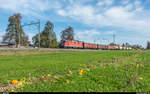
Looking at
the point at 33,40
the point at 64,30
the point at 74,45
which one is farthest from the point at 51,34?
the point at 74,45

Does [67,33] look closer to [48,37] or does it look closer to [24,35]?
[48,37]

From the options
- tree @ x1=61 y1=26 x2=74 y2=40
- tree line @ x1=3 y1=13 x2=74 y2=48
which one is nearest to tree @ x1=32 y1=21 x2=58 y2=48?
tree line @ x1=3 y1=13 x2=74 y2=48

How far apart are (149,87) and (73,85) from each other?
7.58 ft

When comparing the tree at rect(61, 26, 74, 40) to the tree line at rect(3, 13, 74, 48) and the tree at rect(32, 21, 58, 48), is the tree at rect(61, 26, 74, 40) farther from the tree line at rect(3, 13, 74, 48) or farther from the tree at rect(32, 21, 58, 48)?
the tree at rect(32, 21, 58, 48)

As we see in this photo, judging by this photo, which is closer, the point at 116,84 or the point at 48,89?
the point at 48,89

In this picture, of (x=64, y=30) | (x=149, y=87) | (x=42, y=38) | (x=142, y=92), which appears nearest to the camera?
(x=142, y=92)

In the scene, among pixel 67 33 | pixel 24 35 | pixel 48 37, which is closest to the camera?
pixel 24 35

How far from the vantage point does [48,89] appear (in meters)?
4.02

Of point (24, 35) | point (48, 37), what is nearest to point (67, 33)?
point (48, 37)

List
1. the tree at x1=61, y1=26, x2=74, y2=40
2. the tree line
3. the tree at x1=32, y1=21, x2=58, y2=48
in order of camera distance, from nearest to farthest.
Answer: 1. the tree line
2. the tree at x1=32, y1=21, x2=58, y2=48
3. the tree at x1=61, y1=26, x2=74, y2=40

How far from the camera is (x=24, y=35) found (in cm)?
6425

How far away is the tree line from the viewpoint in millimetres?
57688

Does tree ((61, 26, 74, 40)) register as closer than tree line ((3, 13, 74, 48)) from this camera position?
No

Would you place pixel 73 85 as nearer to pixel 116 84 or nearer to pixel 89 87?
pixel 89 87
